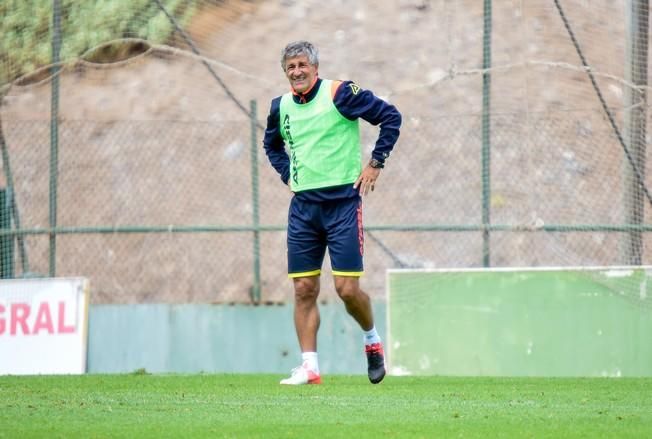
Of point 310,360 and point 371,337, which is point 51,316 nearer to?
point 310,360

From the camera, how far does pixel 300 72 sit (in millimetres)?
8422

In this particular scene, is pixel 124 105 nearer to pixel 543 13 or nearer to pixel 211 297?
pixel 211 297

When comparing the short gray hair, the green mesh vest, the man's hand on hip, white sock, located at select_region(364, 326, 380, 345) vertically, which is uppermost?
the short gray hair

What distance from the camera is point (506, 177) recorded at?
16.4 meters

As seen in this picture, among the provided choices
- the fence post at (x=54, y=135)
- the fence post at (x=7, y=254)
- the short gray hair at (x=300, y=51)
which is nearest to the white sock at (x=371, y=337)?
the short gray hair at (x=300, y=51)

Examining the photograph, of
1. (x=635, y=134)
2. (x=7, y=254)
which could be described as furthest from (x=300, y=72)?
(x=7, y=254)

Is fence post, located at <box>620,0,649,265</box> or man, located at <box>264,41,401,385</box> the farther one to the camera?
fence post, located at <box>620,0,649,265</box>

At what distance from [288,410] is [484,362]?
508 centimetres

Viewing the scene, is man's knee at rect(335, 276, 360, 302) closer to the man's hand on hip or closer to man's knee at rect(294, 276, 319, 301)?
man's knee at rect(294, 276, 319, 301)

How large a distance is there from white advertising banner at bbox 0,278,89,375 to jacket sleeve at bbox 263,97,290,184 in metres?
4.01

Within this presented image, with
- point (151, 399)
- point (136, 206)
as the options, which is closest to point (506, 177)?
point (136, 206)

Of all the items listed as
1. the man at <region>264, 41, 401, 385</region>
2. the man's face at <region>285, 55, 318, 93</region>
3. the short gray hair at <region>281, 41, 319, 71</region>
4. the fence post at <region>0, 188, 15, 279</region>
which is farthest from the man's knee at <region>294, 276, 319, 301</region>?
the fence post at <region>0, 188, 15, 279</region>

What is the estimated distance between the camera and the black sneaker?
869 cm

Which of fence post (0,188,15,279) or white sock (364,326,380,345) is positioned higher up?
fence post (0,188,15,279)
